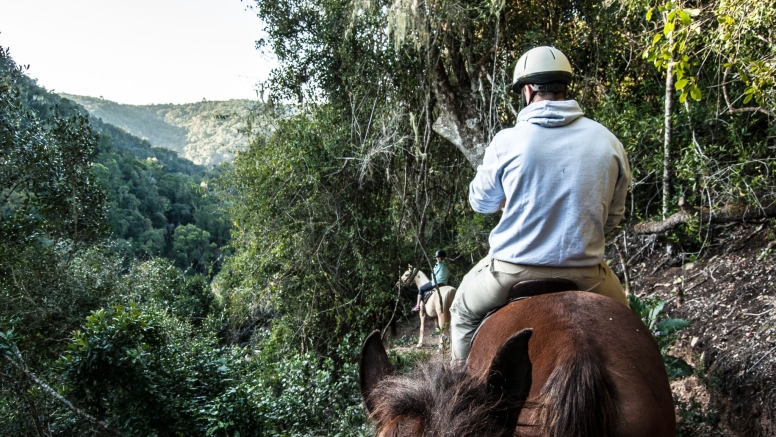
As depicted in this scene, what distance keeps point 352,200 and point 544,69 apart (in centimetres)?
600

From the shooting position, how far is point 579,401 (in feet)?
4.31

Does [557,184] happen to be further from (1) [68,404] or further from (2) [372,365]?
(1) [68,404]

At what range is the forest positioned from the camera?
15.9 feet

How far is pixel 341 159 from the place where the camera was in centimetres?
771

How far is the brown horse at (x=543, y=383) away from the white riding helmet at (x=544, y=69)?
102cm

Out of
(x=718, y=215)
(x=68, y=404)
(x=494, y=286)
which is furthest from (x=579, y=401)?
(x=68, y=404)

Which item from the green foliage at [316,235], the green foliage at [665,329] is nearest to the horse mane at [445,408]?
the green foliage at [665,329]

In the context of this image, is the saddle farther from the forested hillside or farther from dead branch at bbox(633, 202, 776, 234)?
the forested hillside

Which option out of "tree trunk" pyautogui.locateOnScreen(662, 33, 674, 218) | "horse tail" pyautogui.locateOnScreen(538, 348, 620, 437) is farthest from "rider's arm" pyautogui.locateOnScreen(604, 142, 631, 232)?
"tree trunk" pyautogui.locateOnScreen(662, 33, 674, 218)

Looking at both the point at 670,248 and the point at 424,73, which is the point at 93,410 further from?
the point at 670,248

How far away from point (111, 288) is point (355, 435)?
308 inches

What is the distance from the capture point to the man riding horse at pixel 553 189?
2.01 m

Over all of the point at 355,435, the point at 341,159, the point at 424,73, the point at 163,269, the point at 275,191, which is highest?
the point at 424,73

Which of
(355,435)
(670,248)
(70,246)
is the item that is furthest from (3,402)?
(670,248)
